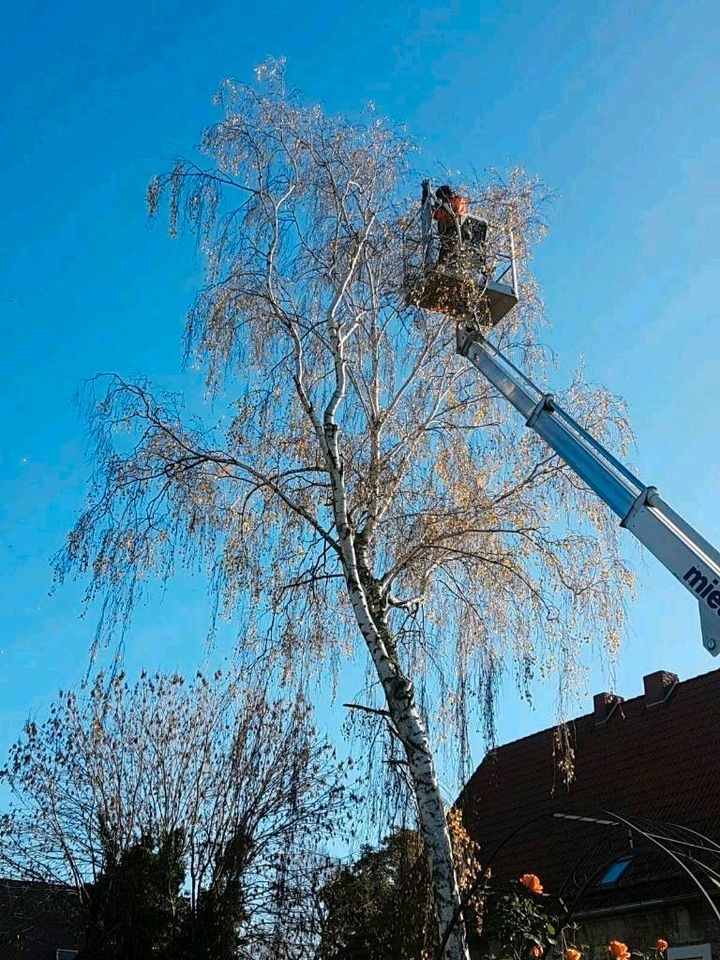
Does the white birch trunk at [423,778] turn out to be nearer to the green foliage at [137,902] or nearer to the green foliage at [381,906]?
the green foliage at [381,906]

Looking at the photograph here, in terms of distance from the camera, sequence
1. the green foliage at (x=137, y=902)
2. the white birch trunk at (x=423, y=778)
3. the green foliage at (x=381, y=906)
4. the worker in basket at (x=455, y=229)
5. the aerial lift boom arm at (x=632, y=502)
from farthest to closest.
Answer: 1. the green foliage at (x=137, y=902)
2. the worker in basket at (x=455, y=229)
3. the green foliage at (x=381, y=906)
4. the white birch trunk at (x=423, y=778)
5. the aerial lift boom arm at (x=632, y=502)

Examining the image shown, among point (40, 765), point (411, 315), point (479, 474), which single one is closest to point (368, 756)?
point (479, 474)

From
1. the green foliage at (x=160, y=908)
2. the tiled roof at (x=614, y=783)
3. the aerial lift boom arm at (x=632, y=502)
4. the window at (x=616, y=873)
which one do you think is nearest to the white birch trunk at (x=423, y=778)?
the aerial lift boom arm at (x=632, y=502)

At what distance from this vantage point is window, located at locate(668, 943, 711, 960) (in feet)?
46.9

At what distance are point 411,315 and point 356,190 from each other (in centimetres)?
147

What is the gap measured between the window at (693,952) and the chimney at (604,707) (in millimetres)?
5415

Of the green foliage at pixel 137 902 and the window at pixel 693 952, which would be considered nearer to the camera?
the green foliage at pixel 137 902

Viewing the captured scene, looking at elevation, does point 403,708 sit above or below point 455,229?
below

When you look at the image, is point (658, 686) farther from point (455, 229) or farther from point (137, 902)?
point (455, 229)

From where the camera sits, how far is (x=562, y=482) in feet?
32.3

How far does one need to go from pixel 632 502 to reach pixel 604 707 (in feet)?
→ 44.4

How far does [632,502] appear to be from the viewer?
289 inches

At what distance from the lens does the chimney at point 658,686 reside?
19.0 metres

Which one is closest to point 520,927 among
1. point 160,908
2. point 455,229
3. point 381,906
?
point 381,906
